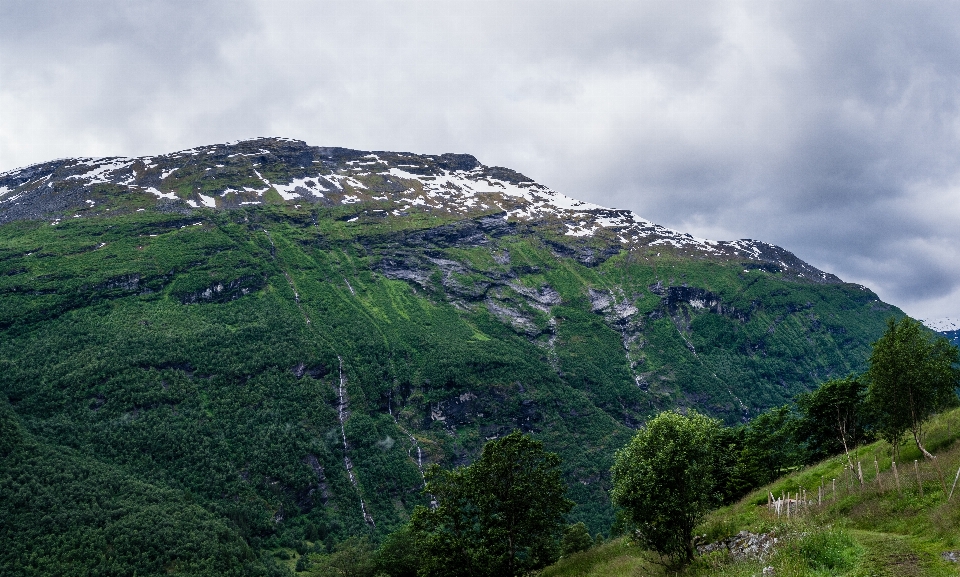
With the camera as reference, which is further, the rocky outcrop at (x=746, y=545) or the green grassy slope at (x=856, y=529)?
the rocky outcrop at (x=746, y=545)

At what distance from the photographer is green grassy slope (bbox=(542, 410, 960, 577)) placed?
1504 cm

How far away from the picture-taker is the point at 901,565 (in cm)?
1467

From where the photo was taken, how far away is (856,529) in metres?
21.3

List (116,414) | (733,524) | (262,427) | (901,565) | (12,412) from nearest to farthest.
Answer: (901,565) → (733,524) → (12,412) → (116,414) → (262,427)

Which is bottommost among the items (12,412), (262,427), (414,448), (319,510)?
(319,510)

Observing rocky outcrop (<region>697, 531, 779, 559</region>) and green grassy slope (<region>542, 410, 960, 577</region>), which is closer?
green grassy slope (<region>542, 410, 960, 577</region>)

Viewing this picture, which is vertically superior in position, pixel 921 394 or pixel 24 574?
pixel 921 394

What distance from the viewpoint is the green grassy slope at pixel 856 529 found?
15039mm

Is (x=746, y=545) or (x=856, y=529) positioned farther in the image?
(x=746, y=545)

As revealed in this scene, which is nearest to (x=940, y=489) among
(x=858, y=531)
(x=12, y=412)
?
(x=858, y=531)

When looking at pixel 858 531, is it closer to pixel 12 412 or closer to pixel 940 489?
pixel 940 489

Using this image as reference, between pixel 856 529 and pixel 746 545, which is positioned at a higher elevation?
pixel 856 529

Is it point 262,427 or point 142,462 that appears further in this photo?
point 262,427

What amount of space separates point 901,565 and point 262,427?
169 m
